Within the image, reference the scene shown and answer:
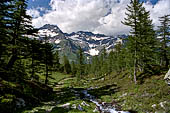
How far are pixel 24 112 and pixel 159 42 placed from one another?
43.4m

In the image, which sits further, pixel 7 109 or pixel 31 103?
pixel 31 103

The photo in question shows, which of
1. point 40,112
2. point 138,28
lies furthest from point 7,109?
point 138,28

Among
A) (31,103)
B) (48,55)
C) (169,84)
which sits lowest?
(31,103)

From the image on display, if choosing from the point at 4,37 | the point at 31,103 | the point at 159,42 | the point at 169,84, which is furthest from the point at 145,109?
the point at 159,42

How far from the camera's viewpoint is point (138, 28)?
29938mm

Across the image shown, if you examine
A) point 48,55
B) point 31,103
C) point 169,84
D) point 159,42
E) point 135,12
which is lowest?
point 31,103

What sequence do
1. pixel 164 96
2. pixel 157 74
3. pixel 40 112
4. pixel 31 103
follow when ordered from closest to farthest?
pixel 40 112
pixel 164 96
pixel 31 103
pixel 157 74

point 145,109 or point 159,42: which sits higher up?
point 159,42

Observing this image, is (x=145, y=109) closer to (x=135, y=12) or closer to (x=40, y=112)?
(x=40, y=112)

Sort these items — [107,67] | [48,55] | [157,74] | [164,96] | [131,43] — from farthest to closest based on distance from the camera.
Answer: [107,67], [48,55], [157,74], [131,43], [164,96]

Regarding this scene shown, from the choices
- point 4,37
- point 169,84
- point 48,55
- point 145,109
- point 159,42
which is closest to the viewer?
point 4,37

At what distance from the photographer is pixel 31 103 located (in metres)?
20.7

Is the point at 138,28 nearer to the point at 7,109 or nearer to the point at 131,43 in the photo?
the point at 131,43

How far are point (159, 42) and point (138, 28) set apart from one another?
59.1 feet
